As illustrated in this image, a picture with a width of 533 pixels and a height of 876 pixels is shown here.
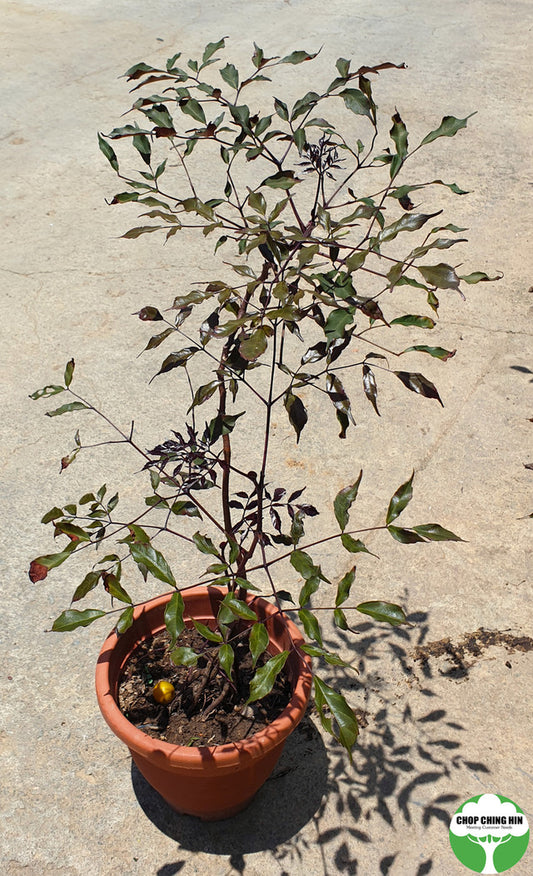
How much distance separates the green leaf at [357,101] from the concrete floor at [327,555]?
152cm

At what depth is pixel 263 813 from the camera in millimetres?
2104

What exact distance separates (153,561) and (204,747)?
0.44 metres

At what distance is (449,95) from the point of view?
611cm

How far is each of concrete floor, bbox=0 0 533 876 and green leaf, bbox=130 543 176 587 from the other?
76 centimetres

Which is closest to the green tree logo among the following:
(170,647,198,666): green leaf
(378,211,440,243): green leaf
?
(170,647,198,666): green leaf

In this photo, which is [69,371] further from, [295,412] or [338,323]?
[338,323]

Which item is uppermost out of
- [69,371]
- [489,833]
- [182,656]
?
[69,371]

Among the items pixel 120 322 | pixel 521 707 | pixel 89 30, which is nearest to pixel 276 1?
pixel 89 30

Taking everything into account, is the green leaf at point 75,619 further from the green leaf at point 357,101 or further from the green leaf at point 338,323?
the green leaf at point 357,101

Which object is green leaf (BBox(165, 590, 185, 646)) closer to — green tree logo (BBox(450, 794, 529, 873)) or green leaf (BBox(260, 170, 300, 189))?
green leaf (BBox(260, 170, 300, 189))

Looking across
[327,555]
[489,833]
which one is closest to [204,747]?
[489,833]

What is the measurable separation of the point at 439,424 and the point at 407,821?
1.63 meters

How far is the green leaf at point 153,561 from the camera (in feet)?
5.49

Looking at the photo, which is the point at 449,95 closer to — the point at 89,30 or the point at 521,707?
the point at 89,30
